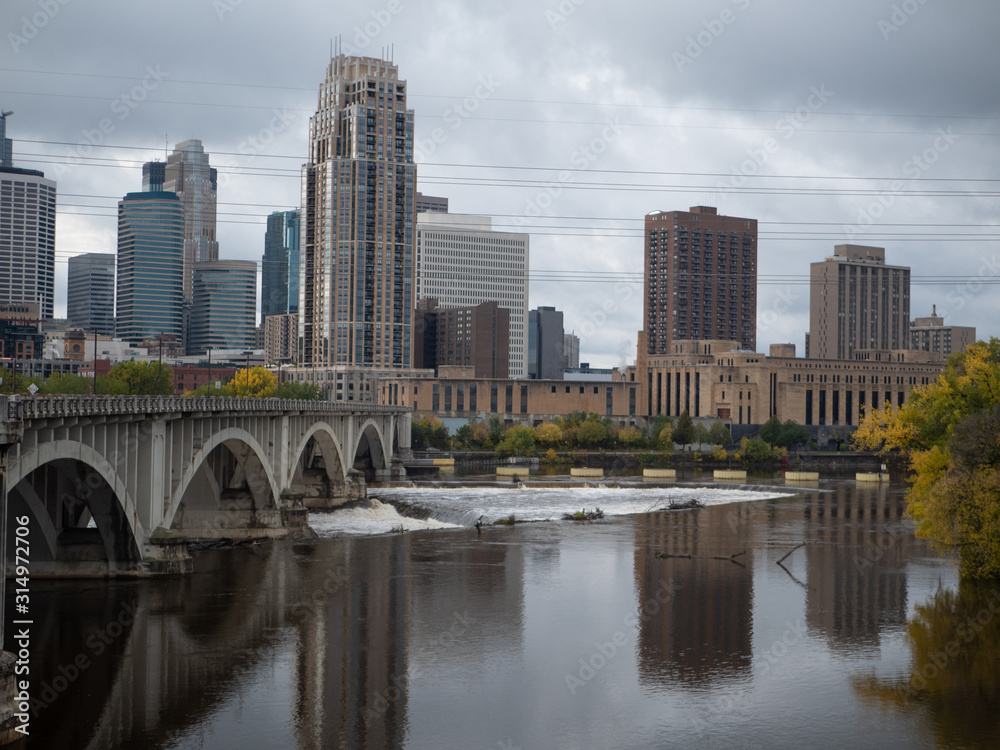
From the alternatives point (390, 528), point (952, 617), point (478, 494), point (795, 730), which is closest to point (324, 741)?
point (795, 730)

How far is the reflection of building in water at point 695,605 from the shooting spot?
132ft

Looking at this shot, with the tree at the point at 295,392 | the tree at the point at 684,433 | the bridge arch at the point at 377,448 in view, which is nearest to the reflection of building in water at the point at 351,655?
the bridge arch at the point at 377,448

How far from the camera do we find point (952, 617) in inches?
1892

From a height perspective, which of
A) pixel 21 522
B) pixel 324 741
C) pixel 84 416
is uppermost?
pixel 84 416

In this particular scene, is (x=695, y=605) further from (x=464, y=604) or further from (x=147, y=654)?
(x=147, y=654)

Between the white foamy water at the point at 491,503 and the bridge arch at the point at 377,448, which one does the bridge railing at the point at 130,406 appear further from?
the bridge arch at the point at 377,448

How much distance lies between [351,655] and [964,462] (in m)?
32.0

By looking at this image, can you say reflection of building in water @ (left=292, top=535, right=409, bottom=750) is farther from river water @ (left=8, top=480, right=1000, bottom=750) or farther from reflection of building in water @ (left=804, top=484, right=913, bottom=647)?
reflection of building in water @ (left=804, top=484, right=913, bottom=647)

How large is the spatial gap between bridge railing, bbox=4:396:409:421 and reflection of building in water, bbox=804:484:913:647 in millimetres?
29762

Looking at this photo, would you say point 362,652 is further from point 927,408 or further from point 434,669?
point 927,408

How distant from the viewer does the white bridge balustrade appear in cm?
3862

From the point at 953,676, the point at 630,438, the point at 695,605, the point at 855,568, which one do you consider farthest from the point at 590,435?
the point at 953,676

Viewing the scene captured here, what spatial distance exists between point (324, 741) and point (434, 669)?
8.16 metres

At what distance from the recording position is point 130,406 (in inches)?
1802
